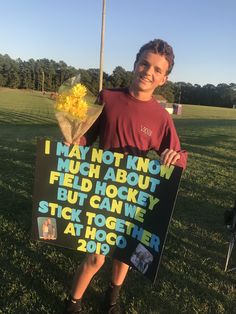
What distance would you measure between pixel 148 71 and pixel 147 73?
0.01 m

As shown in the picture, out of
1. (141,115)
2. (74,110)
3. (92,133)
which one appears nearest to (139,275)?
(92,133)

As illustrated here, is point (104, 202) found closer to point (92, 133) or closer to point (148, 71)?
point (92, 133)

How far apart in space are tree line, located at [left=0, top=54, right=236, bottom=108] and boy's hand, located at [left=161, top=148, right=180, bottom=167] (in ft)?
180

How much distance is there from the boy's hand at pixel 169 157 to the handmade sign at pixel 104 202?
37 mm

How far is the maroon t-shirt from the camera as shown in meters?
2.78

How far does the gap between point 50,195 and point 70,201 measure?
15 cm

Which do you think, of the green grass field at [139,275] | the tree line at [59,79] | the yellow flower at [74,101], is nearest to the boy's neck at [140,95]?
the yellow flower at [74,101]

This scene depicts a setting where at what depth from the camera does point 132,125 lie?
2787 millimetres

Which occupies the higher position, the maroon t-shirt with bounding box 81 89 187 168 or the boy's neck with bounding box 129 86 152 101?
the boy's neck with bounding box 129 86 152 101

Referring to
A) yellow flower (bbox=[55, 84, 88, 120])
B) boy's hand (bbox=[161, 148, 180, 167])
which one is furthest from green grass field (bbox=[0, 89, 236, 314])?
boy's hand (bbox=[161, 148, 180, 167])

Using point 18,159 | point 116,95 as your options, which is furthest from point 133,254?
point 18,159

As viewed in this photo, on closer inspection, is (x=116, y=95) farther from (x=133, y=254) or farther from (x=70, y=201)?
(x=133, y=254)

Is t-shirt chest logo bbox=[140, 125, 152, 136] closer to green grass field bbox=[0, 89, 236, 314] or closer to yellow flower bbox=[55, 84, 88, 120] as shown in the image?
yellow flower bbox=[55, 84, 88, 120]

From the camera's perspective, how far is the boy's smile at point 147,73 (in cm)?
268
